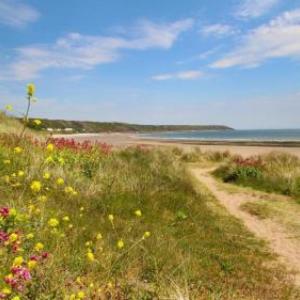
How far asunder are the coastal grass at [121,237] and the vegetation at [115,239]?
0.02 meters

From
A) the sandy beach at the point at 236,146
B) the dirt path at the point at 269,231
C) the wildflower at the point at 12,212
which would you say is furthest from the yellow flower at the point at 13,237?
the sandy beach at the point at 236,146

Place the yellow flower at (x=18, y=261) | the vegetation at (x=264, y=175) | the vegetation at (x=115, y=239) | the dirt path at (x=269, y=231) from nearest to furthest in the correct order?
1. the yellow flower at (x=18, y=261)
2. the vegetation at (x=115, y=239)
3. the dirt path at (x=269, y=231)
4. the vegetation at (x=264, y=175)

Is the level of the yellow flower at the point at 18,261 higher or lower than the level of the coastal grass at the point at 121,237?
higher

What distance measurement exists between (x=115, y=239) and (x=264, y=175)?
9000 mm

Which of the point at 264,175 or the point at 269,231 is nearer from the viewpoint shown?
the point at 269,231

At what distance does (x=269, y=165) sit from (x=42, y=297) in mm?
12876

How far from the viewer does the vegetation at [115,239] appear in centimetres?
323

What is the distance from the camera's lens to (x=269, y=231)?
8000 millimetres

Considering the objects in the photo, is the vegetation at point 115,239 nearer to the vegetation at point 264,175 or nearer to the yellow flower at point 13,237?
the yellow flower at point 13,237

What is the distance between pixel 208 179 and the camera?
1478 centimetres

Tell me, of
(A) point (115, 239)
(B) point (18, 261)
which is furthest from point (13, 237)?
(A) point (115, 239)

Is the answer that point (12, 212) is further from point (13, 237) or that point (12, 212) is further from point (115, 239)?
point (115, 239)

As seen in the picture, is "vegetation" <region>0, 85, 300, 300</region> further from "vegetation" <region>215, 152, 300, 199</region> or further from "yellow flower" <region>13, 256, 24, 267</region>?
"vegetation" <region>215, 152, 300, 199</region>

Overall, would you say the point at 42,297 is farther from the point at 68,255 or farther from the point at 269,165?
the point at 269,165
